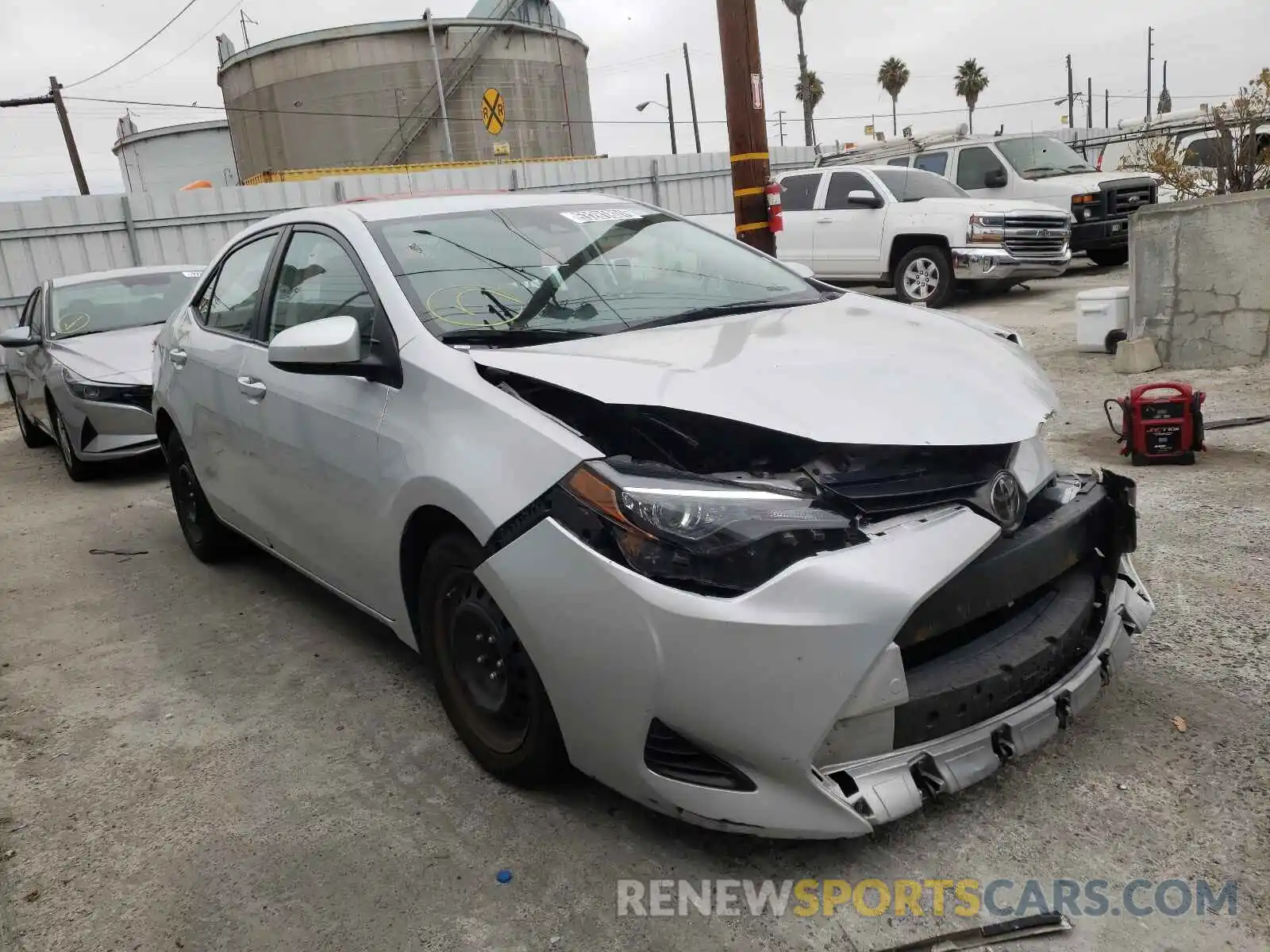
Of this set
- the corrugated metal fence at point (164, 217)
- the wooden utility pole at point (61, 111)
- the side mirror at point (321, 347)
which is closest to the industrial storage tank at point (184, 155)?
the wooden utility pole at point (61, 111)

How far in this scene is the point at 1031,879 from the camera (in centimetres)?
221

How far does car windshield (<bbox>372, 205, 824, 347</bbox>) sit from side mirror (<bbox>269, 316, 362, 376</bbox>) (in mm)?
216

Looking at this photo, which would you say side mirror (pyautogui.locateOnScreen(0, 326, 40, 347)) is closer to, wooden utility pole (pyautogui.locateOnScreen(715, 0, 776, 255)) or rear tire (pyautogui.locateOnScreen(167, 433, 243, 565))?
rear tire (pyautogui.locateOnScreen(167, 433, 243, 565))

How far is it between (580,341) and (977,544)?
1.23m

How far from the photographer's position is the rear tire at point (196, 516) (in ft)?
15.8

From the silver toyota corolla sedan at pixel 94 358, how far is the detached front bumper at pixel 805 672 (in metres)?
4.80

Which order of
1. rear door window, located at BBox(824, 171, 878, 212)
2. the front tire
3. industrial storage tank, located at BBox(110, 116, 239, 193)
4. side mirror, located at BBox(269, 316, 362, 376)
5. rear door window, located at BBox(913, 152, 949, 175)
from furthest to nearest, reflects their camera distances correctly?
1. industrial storage tank, located at BBox(110, 116, 239, 193)
2. rear door window, located at BBox(913, 152, 949, 175)
3. rear door window, located at BBox(824, 171, 878, 212)
4. side mirror, located at BBox(269, 316, 362, 376)
5. the front tire

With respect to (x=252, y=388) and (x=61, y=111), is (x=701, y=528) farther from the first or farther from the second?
(x=61, y=111)

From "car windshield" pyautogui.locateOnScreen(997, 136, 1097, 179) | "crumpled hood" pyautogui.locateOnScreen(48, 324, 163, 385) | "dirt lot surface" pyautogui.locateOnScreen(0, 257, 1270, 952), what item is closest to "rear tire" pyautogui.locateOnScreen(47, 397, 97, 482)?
"crumpled hood" pyautogui.locateOnScreen(48, 324, 163, 385)

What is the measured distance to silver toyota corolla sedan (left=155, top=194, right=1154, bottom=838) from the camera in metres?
2.09

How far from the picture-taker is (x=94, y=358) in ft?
23.4

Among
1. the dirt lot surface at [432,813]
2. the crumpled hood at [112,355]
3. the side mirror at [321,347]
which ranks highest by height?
the side mirror at [321,347]

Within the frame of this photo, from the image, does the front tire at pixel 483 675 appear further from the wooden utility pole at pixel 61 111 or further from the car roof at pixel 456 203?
the wooden utility pole at pixel 61 111

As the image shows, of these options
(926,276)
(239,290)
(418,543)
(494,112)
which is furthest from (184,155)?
(418,543)
